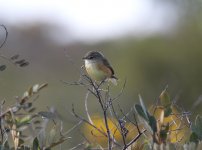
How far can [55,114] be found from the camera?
1994mm

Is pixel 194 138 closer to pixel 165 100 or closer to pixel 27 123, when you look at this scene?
pixel 165 100

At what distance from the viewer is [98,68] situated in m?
5.38

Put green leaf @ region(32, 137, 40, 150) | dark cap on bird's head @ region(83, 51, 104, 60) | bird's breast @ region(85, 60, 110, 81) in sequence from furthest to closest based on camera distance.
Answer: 1. dark cap on bird's head @ region(83, 51, 104, 60)
2. bird's breast @ region(85, 60, 110, 81)
3. green leaf @ region(32, 137, 40, 150)

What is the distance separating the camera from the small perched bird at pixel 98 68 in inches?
208

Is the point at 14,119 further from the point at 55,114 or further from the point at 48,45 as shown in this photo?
the point at 48,45

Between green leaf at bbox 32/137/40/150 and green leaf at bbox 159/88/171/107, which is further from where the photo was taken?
green leaf at bbox 32/137/40/150

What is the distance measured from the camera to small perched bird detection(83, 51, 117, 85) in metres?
5.29

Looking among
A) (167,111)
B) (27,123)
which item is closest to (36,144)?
(27,123)

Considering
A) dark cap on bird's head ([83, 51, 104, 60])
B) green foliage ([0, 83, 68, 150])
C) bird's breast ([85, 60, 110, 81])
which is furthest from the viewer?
dark cap on bird's head ([83, 51, 104, 60])

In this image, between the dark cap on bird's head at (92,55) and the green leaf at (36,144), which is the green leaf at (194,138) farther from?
the dark cap on bird's head at (92,55)

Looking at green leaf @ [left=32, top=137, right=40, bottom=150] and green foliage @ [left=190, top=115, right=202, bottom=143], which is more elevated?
green leaf @ [left=32, top=137, right=40, bottom=150]

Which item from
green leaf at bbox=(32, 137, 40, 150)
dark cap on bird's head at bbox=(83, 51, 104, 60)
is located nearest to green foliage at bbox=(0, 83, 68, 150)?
green leaf at bbox=(32, 137, 40, 150)

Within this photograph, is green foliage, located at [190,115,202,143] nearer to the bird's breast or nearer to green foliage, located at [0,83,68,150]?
green foliage, located at [0,83,68,150]

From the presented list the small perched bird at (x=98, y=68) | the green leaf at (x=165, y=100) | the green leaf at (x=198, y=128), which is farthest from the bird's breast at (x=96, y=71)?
the green leaf at (x=165, y=100)
